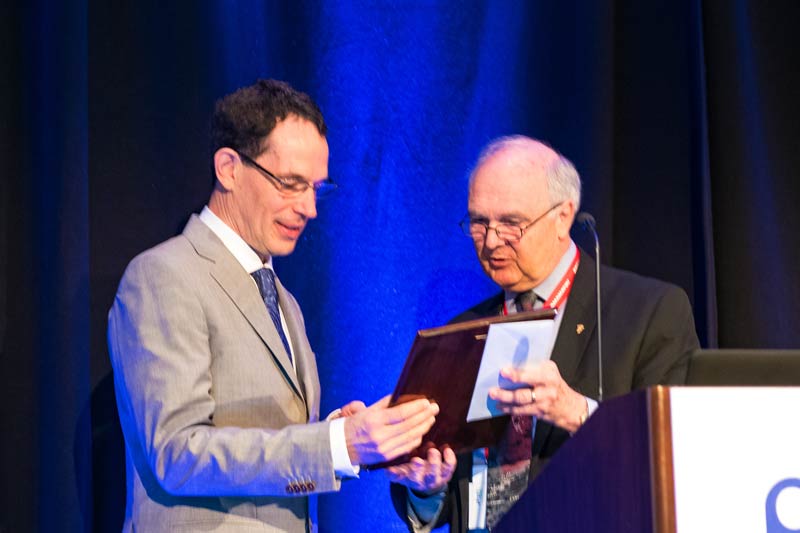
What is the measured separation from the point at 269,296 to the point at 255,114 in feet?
1.65

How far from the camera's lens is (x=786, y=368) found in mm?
2232

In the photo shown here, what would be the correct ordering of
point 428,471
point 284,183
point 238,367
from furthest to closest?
1. point 284,183
2. point 428,471
3. point 238,367

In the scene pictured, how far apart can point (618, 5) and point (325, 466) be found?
85.9 inches

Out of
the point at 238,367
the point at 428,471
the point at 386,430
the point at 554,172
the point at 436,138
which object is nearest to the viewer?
the point at 386,430

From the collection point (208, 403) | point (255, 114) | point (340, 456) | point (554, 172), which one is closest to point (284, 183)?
point (255, 114)

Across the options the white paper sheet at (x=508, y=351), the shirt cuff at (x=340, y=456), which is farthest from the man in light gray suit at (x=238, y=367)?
the white paper sheet at (x=508, y=351)

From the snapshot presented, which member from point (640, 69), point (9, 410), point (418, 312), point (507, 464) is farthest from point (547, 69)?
point (9, 410)

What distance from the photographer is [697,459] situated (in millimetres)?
1369

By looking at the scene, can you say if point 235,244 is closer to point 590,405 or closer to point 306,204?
point 306,204

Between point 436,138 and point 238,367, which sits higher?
point 436,138

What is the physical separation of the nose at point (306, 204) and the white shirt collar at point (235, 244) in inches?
6.8

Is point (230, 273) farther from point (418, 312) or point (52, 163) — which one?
point (418, 312)

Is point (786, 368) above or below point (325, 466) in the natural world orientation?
above

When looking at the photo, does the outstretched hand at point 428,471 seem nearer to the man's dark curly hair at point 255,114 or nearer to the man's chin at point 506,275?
the man's chin at point 506,275
